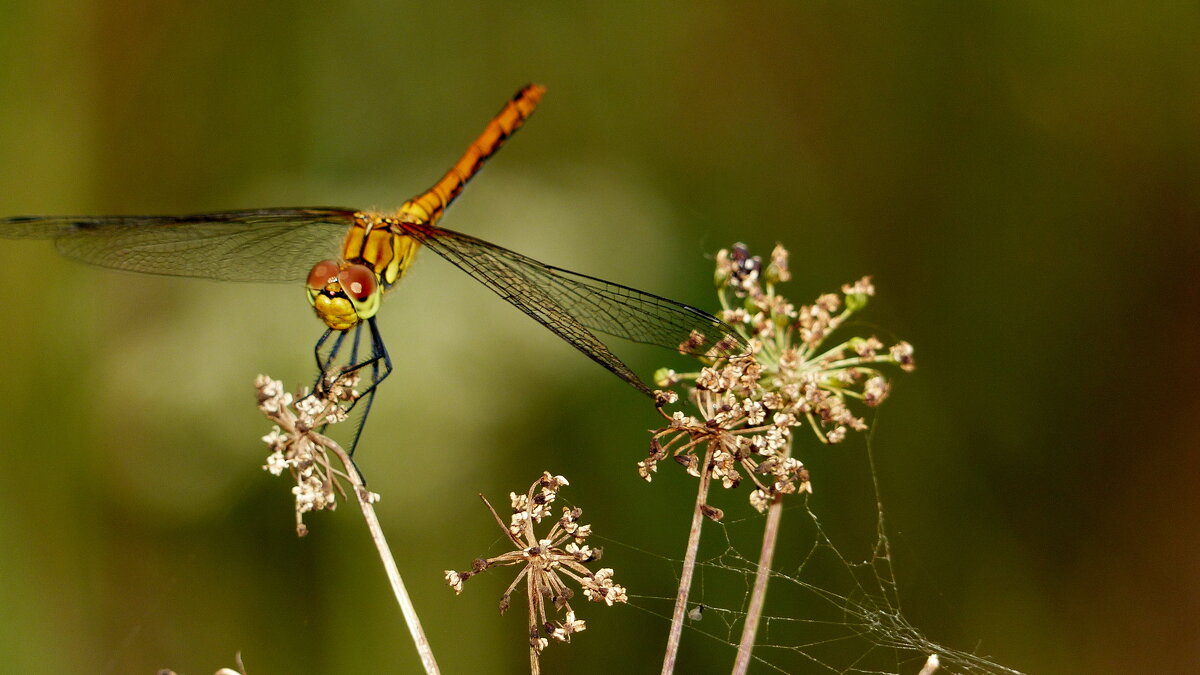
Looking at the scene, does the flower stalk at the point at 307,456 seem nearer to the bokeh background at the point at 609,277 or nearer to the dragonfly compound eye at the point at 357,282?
the dragonfly compound eye at the point at 357,282

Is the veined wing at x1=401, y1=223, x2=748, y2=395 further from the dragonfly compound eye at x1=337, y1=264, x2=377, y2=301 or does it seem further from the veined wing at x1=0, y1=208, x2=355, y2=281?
the veined wing at x1=0, y1=208, x2=355, y2=281

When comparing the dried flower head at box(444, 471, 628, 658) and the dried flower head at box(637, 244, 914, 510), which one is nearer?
the dried flower head at box(444, 471, 628, 658)

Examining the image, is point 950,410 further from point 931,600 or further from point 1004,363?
point 931,600

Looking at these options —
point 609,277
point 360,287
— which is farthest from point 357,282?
point 609,277

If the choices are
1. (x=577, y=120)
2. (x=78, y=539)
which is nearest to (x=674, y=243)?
(x=577, y=120)

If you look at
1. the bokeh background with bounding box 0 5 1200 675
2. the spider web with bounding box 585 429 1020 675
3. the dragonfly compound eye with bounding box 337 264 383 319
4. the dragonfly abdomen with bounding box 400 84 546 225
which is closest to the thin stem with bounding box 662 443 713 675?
the spider web with bounding box 585 429 1020 675

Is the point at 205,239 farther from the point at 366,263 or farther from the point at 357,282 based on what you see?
A: the point at 357,282

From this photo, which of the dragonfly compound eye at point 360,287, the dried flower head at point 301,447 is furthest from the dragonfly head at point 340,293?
the dried flower head at point 301,447

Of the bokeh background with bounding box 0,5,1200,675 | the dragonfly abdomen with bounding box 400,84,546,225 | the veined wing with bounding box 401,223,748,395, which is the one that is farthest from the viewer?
the dragonfly abdomen with bounding box 400,84,546,225
